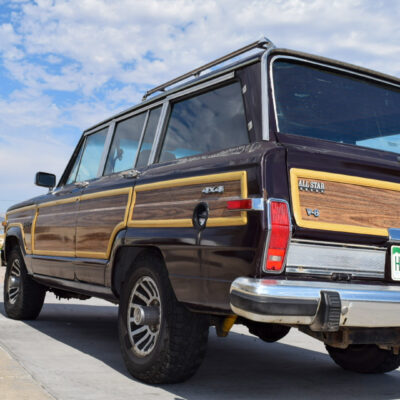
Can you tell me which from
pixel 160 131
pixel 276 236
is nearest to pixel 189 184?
pixel 276 236

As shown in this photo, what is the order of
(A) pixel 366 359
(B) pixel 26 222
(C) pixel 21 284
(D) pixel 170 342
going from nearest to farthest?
(D) pixel 170 342, (A) pixel 366 359, (B) pixel 26 222, (C) pixel 21 284

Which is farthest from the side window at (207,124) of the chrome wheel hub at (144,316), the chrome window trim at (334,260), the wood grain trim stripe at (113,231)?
the chrome wheel hub at (144,316)

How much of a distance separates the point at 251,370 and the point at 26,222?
3.31 metres

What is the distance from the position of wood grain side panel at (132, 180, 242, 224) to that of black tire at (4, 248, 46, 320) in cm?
310

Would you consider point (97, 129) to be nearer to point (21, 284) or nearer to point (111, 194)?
point (111, 194)

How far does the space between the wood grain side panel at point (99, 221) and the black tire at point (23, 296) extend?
1.95 metres

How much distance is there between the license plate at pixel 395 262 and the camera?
3634mm

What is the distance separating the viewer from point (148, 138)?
16.2ft

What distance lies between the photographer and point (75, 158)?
6.73m

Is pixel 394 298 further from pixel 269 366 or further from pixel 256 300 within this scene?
pixel 269 366

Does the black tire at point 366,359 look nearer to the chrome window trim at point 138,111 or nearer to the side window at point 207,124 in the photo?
the side window at point 207,124

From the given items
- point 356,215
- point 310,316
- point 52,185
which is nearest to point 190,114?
point 356,215

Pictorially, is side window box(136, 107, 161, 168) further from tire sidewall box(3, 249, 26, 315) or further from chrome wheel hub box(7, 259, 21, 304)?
chrome wheel hub box(7, 259, 21, 304)

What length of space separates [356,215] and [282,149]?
58cm
